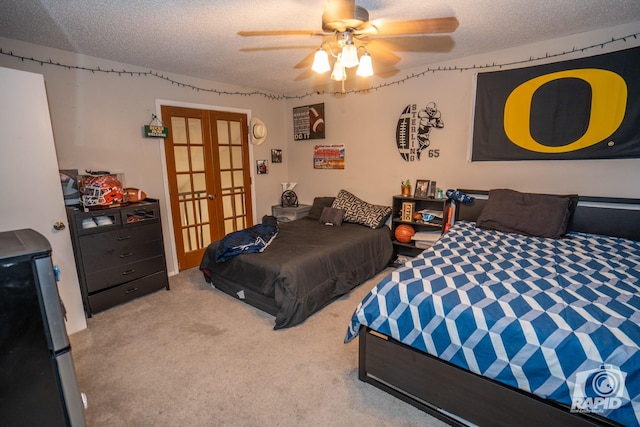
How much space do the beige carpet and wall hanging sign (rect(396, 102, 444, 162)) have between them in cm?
197

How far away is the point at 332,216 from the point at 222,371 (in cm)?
226

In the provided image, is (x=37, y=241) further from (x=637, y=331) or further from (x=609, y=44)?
(x=609, y=44)

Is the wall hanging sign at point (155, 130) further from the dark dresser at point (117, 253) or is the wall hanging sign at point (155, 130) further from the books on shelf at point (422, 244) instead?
the books on shelf at point (422, 244)

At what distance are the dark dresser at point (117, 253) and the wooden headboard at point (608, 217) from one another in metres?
3.98

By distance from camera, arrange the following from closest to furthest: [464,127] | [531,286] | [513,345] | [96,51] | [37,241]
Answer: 1. [37,241]
2. [513,345]
3. [531,286]
4. [96,51]
5. [464,127]

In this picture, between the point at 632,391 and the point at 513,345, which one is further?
the point at 513,345

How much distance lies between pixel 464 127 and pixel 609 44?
1224 mm

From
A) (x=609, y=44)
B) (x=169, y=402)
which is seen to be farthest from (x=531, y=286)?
(x=609, y=44)

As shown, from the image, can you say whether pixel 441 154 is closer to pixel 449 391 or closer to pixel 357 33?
pixel 357 33

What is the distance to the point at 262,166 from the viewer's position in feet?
14.9

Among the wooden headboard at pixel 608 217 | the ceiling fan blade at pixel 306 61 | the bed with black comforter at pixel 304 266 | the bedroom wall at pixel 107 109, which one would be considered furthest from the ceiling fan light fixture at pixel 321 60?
the wooden headboard at pixel 608 217

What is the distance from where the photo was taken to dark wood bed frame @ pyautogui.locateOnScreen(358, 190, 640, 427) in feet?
4.25

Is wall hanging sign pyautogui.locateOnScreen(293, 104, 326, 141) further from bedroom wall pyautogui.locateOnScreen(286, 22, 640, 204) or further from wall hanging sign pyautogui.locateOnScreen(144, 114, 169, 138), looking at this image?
wall hanging sign pyautogui.locateOnScreen(144, 114, 169, 138)

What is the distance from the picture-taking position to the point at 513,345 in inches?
52.6
